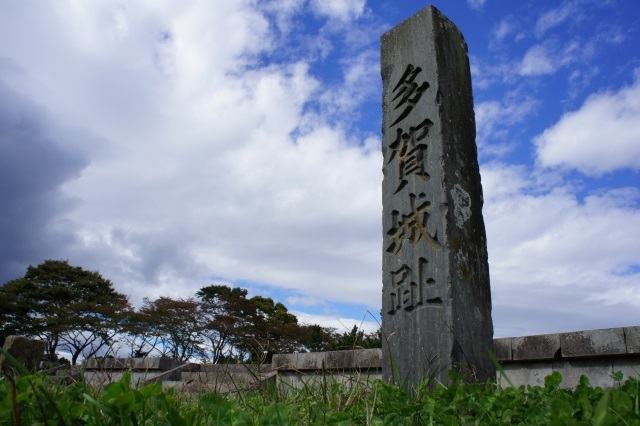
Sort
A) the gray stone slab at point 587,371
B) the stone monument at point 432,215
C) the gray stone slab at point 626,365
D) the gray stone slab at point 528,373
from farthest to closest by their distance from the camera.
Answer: the gray stone slab at point 528,373, the gray stone slab at point 587,371, the gray stone slab at point 626,365, the stone monument at point 432,215

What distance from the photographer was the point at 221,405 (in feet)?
5.62

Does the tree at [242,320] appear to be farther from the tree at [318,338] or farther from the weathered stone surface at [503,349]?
the weathered stone surface at [503,349]

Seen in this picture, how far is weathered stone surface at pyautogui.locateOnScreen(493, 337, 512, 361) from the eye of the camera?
18.1 ft

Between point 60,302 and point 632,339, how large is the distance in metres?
23.5

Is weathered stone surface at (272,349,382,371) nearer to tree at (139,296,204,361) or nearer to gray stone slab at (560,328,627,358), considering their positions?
gray stone slab at (560,328,627,358)

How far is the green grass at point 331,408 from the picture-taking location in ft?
5.01

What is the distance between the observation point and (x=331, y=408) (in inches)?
89.3

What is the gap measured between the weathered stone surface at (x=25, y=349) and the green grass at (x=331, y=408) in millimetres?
7334

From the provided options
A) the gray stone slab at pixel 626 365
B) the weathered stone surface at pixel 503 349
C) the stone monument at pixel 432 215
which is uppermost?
the stone monument at pixel 432 215

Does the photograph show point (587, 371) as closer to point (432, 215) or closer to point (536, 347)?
point (536, 347)

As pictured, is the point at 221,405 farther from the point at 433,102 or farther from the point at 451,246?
the point at 433,102

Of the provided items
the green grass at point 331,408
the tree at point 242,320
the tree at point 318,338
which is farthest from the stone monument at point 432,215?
the tree at point 242,320

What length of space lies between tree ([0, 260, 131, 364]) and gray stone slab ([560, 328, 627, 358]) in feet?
65.7

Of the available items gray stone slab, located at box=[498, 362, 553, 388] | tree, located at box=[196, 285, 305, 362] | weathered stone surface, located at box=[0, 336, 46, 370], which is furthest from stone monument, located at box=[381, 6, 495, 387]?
tree, located at box=[196, 285, 305, 362]
